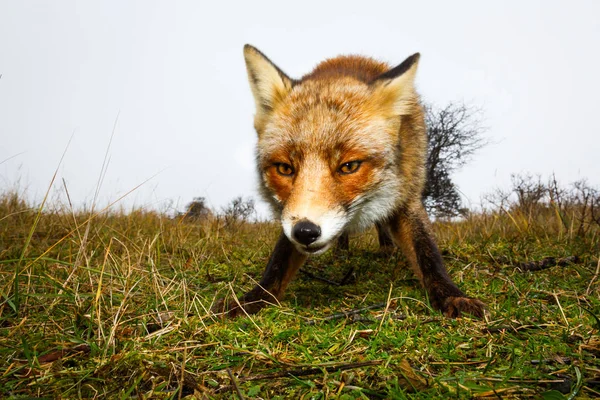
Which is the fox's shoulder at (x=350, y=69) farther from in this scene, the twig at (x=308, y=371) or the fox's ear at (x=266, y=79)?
the twig at (x=308, y=371)

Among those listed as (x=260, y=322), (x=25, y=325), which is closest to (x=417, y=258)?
(x=260, y=322)

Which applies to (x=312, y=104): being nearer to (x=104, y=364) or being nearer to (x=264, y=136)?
(x=264, y=136)

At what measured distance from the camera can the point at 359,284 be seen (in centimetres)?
344

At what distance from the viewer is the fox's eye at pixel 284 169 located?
2.64 meters

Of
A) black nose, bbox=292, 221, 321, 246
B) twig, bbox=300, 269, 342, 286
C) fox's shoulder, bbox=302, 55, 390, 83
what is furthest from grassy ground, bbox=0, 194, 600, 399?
fox's shoulder, bbox=302, 55, 390, 83

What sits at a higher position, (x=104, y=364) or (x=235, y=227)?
(x=235, y=227)

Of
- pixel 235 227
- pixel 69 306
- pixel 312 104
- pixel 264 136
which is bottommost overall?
pixel 69 306

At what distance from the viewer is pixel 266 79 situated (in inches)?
121

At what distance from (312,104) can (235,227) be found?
3.99 meters

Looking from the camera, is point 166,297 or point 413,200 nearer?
point 166,297

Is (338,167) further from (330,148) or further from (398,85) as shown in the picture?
(398,85)

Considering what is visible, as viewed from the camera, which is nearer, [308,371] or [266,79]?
[308,371]

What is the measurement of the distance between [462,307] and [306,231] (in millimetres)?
1082

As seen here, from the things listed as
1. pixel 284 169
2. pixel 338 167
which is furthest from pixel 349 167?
pixel 284 169
